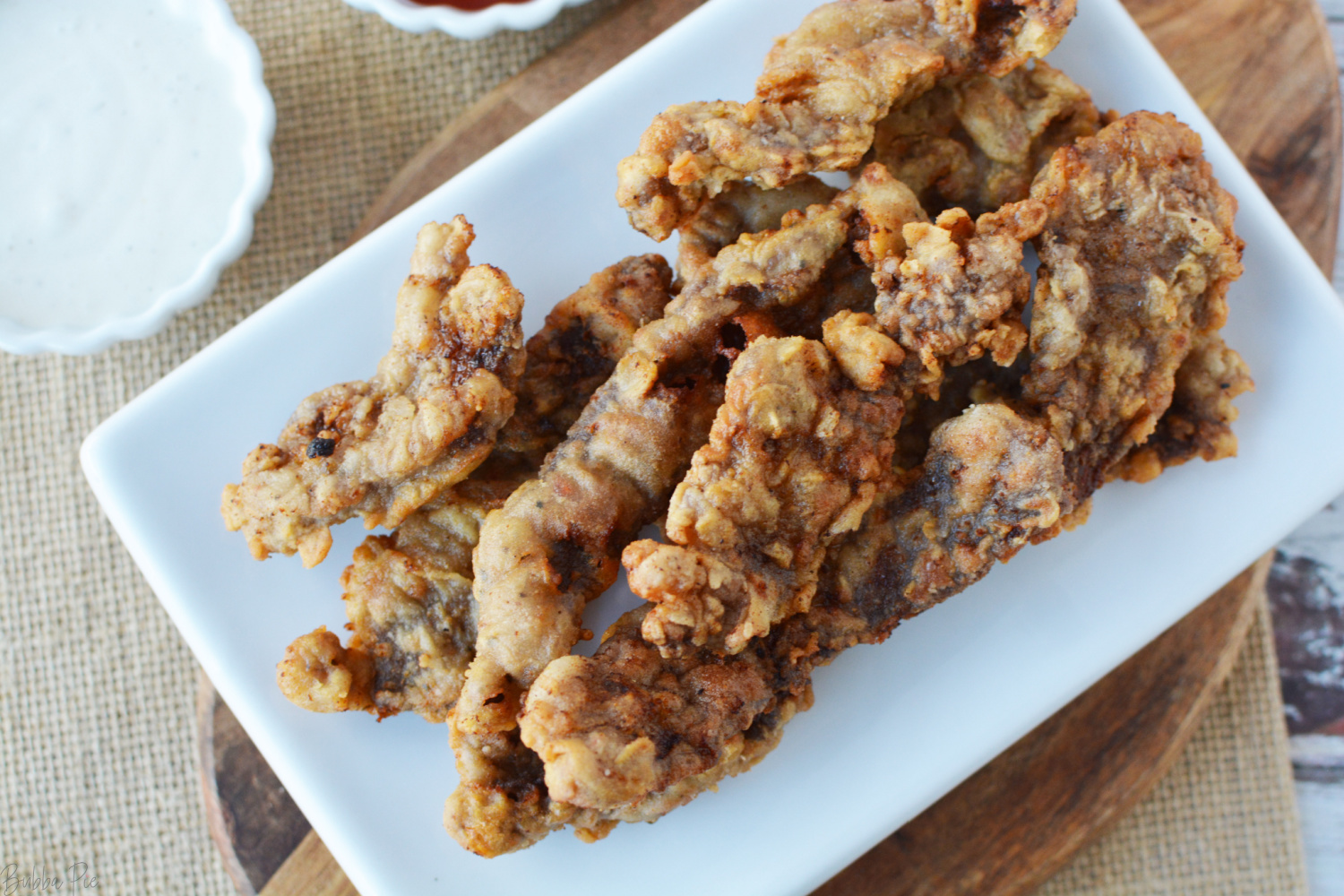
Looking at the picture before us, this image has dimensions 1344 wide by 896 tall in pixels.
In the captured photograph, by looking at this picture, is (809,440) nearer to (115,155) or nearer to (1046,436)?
(1046,436)

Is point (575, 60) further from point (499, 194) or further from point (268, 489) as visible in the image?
point (268, 489)

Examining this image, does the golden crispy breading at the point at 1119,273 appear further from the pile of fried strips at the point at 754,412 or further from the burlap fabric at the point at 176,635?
the burlap fabric at the point at 176,635

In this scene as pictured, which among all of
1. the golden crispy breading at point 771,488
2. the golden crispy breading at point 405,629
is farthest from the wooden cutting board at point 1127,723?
the golden crispy breading at point 771,488

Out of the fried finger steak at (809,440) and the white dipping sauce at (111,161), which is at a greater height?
the fried finger steak at (809,440)

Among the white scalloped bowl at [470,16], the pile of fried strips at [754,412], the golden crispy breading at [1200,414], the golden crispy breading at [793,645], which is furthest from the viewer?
the white scalloped bowl at [470,16]

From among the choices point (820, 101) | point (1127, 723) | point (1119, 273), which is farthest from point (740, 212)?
point (1127, 723)
